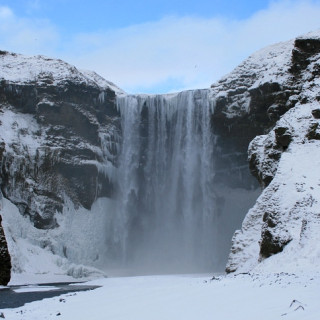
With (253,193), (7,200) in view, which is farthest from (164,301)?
(253,193)

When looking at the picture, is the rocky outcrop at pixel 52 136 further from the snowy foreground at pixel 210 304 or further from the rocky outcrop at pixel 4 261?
the snowy foreground at pixel 210 304

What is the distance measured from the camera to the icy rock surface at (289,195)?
27.1m

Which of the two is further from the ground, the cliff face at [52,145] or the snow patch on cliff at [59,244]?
the cliff face at [52,145]

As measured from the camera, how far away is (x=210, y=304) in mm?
15734

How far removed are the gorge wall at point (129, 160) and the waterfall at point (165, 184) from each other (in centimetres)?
14

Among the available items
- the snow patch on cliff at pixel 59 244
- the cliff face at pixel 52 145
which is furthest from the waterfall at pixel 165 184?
the cliff face at pixel 52 145

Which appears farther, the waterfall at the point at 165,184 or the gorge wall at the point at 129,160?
the waterfall at the point at 165,184

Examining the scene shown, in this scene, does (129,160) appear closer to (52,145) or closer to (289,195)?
(52,145)

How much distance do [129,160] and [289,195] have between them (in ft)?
125

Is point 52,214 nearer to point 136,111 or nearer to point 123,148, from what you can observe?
point 123,148

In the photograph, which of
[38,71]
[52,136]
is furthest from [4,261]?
[38,71]

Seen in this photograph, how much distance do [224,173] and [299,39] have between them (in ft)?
68.7

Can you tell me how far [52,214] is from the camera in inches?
2375

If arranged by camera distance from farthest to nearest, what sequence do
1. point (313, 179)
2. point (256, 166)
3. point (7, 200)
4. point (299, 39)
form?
point (7, 200), point (299, 39), point (256, 166), point (313, 179)
